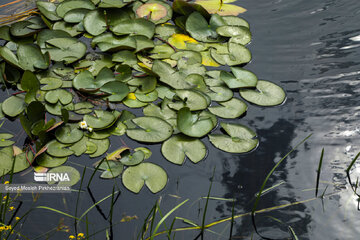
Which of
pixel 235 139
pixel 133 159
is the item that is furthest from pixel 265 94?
pixel 133 159

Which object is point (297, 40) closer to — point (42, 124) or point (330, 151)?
point (330, 151)

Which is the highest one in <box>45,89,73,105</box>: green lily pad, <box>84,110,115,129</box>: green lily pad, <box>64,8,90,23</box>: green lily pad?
<box>64,8,90,23</box>: green lily pad

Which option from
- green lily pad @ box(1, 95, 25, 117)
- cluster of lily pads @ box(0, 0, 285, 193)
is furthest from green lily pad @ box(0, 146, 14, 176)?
green lily pad @ box(1, 95, 25, 117)

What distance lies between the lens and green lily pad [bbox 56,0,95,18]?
2.83 meters

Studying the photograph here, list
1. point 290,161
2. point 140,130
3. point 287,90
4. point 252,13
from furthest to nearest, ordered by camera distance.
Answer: point 252,13, point 287,90, point 140,130, point 290,161

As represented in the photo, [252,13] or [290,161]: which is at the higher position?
[252,13]

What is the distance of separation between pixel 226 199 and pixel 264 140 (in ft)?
1.31

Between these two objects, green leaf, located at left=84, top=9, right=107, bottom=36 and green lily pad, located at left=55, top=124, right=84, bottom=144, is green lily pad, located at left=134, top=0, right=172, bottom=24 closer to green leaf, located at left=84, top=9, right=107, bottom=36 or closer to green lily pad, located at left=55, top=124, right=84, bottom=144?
green leaf, located at left=84, top=9, right=107, bottom=36

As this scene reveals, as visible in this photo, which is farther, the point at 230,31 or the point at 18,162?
the point at 230,31

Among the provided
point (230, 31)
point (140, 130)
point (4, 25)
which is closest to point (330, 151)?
point (140, 130)

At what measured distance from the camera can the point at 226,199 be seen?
180 cm

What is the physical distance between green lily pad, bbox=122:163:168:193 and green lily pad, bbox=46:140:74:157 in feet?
1.00

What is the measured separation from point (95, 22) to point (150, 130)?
0.99 m

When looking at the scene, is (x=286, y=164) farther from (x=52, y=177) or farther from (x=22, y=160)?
(x=22, y=160)
